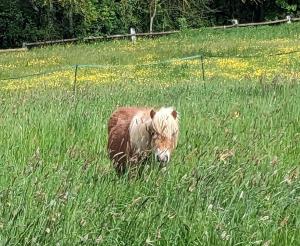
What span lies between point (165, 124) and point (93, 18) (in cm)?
3417

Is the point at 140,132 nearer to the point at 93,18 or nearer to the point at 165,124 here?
the point at 165,124

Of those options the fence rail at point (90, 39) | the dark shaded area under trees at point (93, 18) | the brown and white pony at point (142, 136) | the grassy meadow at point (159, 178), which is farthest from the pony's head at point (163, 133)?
the dark shaded area under trees at point (93, 18)

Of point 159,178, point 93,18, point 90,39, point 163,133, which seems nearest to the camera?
point 159,178

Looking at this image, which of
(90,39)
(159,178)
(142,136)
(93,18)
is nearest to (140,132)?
(142,136)

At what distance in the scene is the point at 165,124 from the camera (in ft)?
17.2

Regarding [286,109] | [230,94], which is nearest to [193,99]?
[230,94]

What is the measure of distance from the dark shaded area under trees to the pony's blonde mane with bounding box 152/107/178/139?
1307 inches

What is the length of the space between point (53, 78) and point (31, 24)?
828 inches

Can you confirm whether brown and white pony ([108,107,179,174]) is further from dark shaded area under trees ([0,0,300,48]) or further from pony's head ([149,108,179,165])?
dark shaded area under trees ([0,0,300,48])

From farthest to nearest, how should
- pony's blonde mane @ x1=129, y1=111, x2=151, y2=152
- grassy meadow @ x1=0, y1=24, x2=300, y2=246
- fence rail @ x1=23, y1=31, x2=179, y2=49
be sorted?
fence rail @ x1=23, y1=31, x2=179, y2=49 → pony's blonde mane @ x1=129, y1=111, x2=151, y2=152 → grassy meadow @ x1=0, y1=24, x2=300, y2=246

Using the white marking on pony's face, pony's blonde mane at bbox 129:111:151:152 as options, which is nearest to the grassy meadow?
the white marking on pony's face

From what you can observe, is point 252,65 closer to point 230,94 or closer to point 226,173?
point 230,94

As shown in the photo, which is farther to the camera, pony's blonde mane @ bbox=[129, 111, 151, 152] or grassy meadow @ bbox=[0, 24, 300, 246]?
pony's blonde mane @ bbox=[129, 111, 151, 152]

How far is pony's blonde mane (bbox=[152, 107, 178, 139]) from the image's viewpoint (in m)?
5.23
